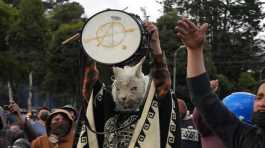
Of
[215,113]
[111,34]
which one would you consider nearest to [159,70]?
[111,34]

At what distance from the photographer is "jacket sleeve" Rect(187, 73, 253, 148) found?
126 inches

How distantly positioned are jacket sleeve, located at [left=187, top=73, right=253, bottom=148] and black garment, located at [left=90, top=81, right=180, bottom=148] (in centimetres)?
143

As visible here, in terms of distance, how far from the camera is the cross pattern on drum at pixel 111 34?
4.52 meters

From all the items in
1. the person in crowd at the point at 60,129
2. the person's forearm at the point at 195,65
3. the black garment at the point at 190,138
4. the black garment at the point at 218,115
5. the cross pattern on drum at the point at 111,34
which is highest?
the cross pattern on drum at the point at 111,34

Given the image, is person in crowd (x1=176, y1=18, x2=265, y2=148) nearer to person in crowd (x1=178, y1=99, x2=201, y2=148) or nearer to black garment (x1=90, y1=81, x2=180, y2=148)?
black garment (x1=90, y1=81, x2=180, y2=148)

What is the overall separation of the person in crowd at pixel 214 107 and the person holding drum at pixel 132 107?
1.37 metres

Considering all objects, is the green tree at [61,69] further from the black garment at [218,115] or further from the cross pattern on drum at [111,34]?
the black garment at [218,115]

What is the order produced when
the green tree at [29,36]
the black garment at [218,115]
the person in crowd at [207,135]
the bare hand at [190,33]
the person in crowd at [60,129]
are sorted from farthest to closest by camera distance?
the green tree at [29,36] → the person in crowd at [60,129] → the person in crowd at [207,135] → the black garment at [218,115] → the bare hand at [190,33]

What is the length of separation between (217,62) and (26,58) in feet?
51.2

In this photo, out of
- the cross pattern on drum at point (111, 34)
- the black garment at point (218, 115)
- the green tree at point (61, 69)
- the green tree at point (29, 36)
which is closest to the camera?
the black garment at point (218, 115)

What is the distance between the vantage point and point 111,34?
15.0 ft

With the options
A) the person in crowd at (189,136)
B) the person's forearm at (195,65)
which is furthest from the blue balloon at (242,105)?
the person in crowd at (189,136)

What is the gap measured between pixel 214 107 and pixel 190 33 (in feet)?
1.31

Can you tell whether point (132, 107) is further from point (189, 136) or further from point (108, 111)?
point (189, 136)
